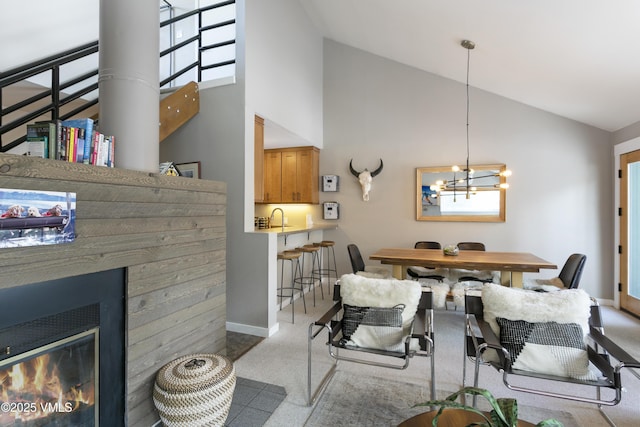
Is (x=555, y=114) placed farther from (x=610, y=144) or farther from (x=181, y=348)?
(x=181, y=348)

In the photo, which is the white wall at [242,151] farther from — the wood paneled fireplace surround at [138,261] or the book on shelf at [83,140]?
the book on shelf at [83,140]

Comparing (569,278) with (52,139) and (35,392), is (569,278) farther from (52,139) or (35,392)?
(52,139)

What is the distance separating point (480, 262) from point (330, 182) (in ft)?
9.88

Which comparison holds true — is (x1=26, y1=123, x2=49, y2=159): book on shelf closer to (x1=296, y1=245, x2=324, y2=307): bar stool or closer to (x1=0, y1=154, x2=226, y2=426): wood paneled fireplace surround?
(x1=0, y1=154, x2=226, y2=426): wood paneled fireplace surround

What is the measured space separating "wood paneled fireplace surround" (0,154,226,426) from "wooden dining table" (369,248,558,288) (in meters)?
2.20

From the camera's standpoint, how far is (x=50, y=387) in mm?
1483

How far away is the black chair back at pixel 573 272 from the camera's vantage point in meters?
3.21

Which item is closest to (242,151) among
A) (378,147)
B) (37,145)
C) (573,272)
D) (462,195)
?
(37,145)

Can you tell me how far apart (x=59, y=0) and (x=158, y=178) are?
127 inches

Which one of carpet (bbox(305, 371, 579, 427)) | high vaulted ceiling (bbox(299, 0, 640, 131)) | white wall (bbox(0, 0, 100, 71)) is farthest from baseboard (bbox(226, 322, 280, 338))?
high vaulted ceiling (bbox(299, 0, 640, 131))

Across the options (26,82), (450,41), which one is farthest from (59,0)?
(450,41)

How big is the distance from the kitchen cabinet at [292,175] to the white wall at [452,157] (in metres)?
0.40

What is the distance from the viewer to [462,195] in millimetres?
4984

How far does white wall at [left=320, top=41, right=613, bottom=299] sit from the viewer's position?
4480 millimetres
